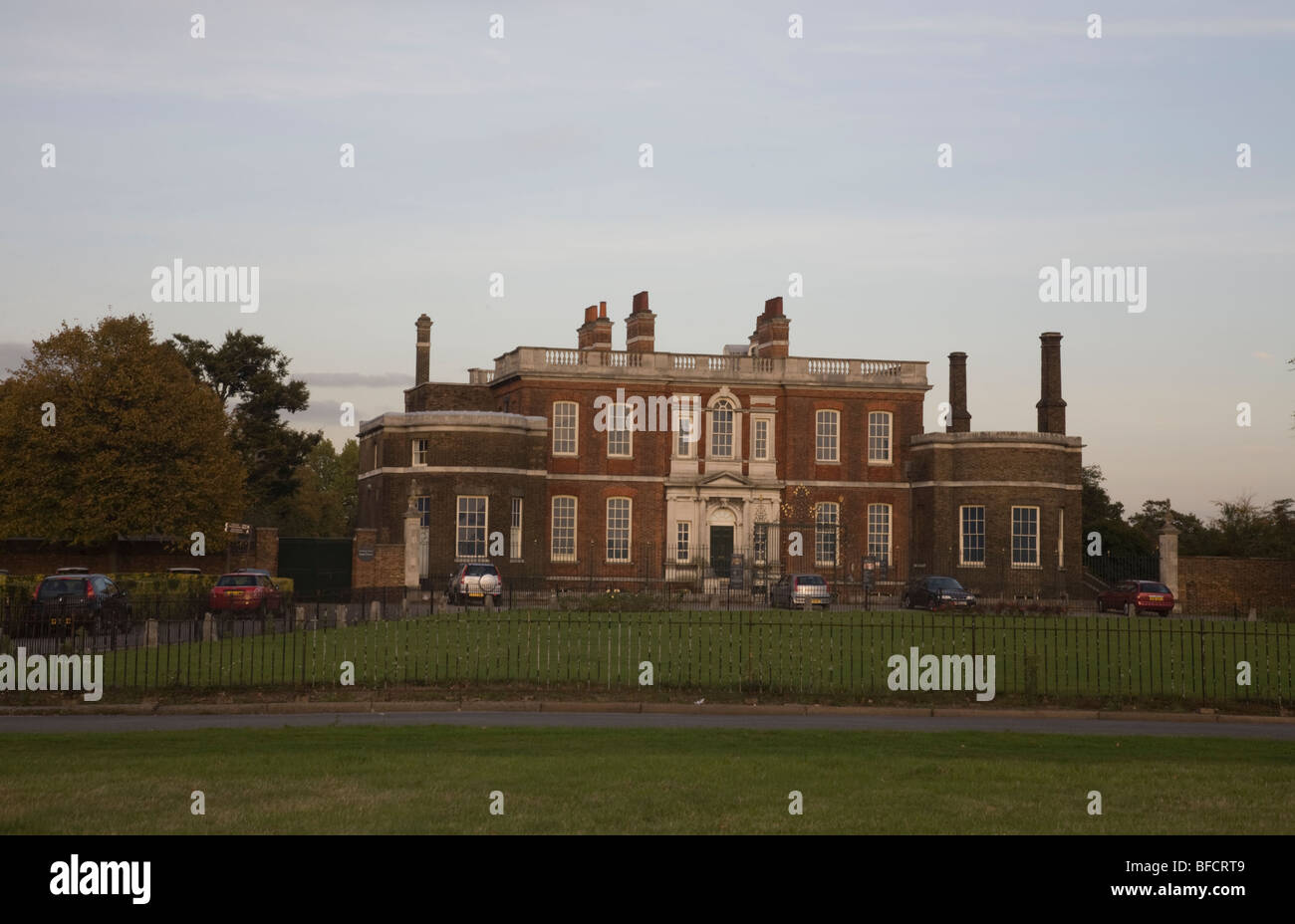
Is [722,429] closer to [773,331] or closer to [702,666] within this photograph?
[773,331]

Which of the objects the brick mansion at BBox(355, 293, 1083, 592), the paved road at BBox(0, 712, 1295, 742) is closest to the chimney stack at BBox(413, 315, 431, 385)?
the brick mansion at BBox(355, 293, 1083, 592)

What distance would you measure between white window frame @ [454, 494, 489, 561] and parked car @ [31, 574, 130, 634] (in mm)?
22021

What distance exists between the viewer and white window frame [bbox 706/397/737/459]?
59938mm

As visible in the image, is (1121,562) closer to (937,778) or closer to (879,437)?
(879,437)

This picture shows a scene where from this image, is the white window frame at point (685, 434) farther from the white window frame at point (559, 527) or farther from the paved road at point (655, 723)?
the paved road at point (655, 723)

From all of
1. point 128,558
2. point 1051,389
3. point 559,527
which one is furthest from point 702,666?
point 1051,389

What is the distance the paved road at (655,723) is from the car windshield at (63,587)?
12745 mm

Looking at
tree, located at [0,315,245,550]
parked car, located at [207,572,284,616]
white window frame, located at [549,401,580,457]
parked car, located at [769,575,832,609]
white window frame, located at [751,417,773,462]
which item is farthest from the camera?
white window frame, located at [751,417,773,462]

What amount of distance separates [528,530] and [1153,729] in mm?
39371

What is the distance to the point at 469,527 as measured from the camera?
54188 mm

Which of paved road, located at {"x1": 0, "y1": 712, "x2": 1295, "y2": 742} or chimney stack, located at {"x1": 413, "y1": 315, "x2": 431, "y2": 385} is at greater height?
chimney stack, located at {"x1": 413, "y1": 315, "x2": 431, "y2": 385}

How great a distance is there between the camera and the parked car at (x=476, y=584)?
145 feet

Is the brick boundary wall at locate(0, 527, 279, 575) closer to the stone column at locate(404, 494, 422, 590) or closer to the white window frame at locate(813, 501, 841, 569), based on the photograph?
the stone column at locate(404, 494, 422, 590)

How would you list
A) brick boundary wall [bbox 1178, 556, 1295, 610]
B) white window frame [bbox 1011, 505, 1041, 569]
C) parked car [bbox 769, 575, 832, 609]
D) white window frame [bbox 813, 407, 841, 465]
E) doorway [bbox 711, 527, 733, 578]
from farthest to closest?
white window frame [bbox 813, 407, 841, 465] < doorway [bbox 711, 527, 733, 578] < white window frame [bbox 1011, 505, 1041, 569] < brick boundary wall [bbox 1178, 556, 1295, 610] < parked car [bbox 769, 575, 832, 609]
